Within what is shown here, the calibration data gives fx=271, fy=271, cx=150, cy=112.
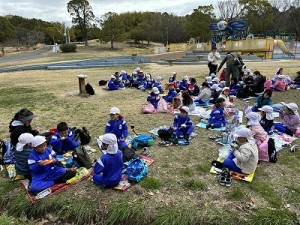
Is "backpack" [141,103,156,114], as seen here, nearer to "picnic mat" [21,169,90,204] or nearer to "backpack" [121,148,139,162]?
"backpack" [121,148,139,162]

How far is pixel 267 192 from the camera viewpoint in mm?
4711

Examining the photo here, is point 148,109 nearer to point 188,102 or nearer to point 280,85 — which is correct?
point 188,102

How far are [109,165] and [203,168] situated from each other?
6.48ft

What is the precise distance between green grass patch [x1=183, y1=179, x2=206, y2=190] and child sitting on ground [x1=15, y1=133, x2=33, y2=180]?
2967 millimetres

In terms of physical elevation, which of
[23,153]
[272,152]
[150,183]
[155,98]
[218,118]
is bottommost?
[150,183]

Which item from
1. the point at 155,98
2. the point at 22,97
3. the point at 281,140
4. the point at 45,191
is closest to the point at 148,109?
the point at 155,98

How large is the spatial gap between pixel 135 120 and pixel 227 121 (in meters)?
2.86

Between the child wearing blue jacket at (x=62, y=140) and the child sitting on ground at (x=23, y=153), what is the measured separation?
44.6 inches

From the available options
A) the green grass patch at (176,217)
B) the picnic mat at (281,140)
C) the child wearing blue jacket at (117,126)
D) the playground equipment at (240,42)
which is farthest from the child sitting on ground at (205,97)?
the playground equipment at (240,42)

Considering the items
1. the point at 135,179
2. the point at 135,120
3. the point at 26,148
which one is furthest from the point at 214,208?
the point at 135,120

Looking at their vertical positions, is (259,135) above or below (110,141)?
below

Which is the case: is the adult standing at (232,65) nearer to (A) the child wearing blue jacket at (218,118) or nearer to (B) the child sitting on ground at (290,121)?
(A) the child wearing blue jacket at (218,118)

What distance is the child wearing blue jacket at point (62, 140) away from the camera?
248 inches

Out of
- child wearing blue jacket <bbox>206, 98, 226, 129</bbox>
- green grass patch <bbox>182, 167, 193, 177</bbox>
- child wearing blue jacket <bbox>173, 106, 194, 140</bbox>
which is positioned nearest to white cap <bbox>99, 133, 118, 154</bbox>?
green grass patch <bbox>182, 167, 193, 177</bbox>
